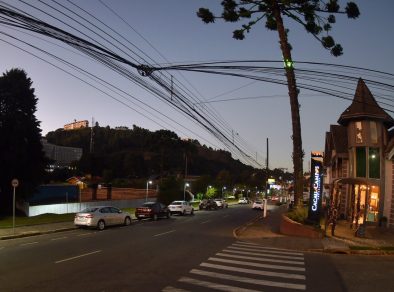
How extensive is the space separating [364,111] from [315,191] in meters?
10.2

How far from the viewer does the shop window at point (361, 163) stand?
34.0 meters

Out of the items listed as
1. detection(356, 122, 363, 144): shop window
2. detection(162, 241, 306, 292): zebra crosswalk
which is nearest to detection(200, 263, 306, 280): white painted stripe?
detection(162, 241, 306, 292): zebra crosswalk

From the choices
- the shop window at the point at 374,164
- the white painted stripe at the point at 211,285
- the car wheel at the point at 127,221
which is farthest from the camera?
the shop window at the point at 374,164

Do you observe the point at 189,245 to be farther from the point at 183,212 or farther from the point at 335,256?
the point at 183,212

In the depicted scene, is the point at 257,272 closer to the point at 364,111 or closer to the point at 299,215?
the point at 299,215

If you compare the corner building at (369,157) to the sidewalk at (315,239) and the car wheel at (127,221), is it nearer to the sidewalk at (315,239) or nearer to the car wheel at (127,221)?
the sidewalk at (315,239)

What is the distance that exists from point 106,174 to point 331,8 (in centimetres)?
7879

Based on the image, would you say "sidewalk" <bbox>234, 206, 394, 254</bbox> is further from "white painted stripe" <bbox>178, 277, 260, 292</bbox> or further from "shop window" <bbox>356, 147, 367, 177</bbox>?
"white painted stripe" <bbox>178, 277, 260, 292</bbox>

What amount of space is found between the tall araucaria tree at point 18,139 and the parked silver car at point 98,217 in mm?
10306

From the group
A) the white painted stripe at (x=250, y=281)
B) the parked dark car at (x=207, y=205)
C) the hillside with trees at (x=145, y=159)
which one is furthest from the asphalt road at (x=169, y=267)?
the hillside with trees at (x=145, y=159)

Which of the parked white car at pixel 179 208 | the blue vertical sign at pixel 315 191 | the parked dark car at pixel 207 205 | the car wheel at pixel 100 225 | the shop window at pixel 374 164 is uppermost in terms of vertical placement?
the shop window at pixel 374 164

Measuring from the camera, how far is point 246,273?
498 inches

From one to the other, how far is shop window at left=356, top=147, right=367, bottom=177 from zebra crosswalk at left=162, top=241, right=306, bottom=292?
18.2 metres

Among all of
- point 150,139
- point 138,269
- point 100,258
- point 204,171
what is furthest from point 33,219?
point 204,171
